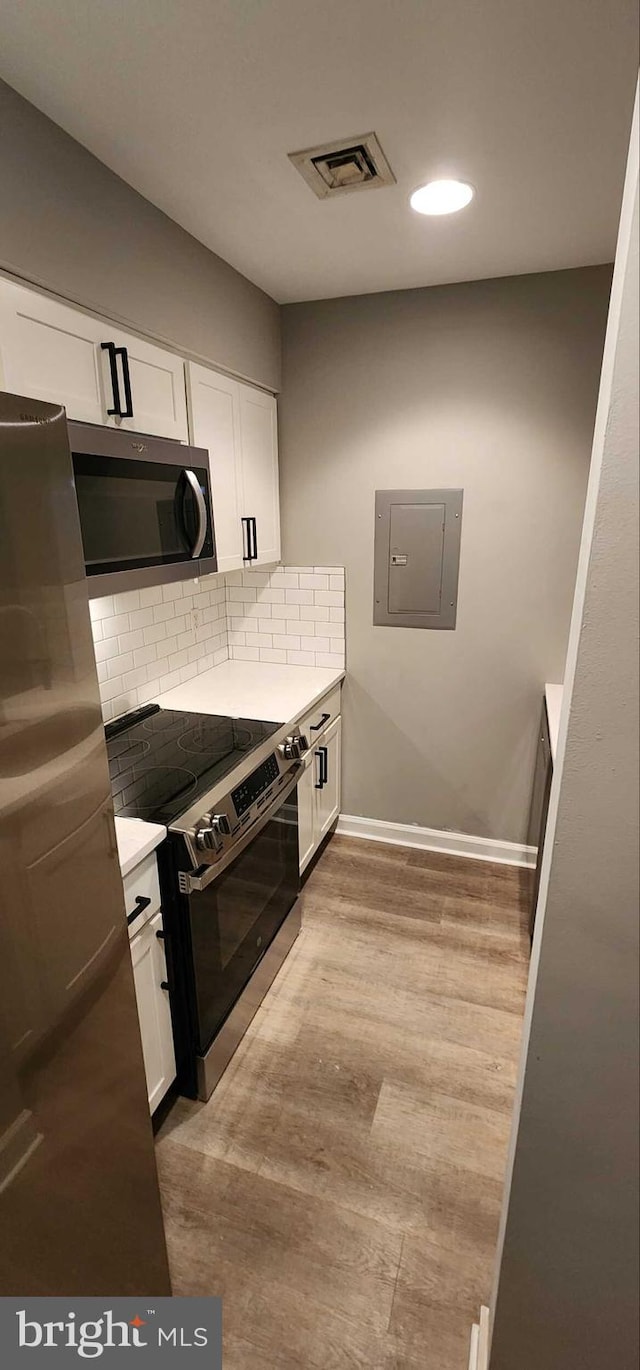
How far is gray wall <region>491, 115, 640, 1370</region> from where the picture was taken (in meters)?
0.66

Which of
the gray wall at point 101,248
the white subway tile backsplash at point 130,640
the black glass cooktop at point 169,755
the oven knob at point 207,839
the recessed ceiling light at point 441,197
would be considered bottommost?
the oven knob at point 207,839

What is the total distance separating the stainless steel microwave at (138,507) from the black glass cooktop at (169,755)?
55 cm

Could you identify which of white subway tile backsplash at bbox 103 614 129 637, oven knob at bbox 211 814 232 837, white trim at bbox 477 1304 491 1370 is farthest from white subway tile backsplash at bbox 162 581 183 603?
white trim at bbox 477 1304 491 1370

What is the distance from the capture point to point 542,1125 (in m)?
0.86

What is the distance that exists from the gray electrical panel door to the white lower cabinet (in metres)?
0.64

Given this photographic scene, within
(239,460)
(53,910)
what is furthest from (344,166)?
(53,910)

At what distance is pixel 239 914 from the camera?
1.84 m

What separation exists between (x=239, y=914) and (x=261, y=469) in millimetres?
1790

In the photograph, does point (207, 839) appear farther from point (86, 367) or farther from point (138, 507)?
point (86, 367)

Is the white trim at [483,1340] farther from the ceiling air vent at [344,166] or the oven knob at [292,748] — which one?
the ceiling air vent at [344,166]

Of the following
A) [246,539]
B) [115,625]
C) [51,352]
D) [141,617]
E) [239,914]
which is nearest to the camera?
[51,352]

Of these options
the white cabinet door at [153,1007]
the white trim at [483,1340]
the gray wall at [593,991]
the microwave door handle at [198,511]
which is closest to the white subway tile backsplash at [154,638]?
the microwave door handle at [198,511]

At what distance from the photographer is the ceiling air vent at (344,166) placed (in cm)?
143

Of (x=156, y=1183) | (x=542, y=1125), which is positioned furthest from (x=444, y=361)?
(x=156, y=1183)
